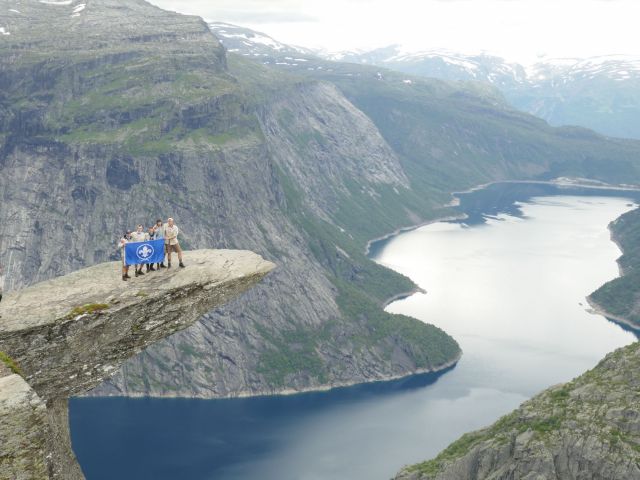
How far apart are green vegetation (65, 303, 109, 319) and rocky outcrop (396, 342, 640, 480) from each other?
90139mm

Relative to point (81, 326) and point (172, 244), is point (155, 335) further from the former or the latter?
point (172, 244)

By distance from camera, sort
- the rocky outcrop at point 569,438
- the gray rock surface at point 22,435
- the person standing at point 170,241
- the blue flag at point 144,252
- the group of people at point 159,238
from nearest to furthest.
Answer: the gray rock surface at point 22,435, the blue flag at point 144,252, the group of people at point 159,238, the person standing at point 170,241, the rocky outcrop at point 569,438

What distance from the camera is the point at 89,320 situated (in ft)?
116

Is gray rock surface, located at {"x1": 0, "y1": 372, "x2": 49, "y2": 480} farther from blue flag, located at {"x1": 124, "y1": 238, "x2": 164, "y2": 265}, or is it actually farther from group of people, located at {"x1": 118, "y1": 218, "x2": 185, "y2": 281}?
blue flag, located at {"x1": 124, "y1": 238, "x2": 164, "y2": 265}

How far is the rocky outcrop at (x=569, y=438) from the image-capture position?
107125 millimetres

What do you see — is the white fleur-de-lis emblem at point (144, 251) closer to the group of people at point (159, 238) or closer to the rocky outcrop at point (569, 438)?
the group of people at point (159, 238)

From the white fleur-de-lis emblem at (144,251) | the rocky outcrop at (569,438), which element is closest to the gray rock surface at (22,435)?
the white fleur-de-lis emblem at (144,251)

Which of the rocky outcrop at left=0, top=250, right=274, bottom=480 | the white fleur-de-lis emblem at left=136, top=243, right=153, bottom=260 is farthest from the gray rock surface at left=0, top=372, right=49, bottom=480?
the white fleur-de-lis emblem at left=136, top=243, right=153, bottom=260

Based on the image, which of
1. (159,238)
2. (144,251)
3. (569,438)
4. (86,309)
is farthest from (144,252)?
(569,438)

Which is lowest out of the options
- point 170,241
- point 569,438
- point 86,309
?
point 569,438

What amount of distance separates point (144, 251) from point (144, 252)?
0.29ft

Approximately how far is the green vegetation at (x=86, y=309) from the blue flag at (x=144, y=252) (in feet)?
20.8

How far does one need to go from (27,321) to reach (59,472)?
969 cm

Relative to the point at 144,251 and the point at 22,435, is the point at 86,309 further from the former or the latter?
the point at 22,435
